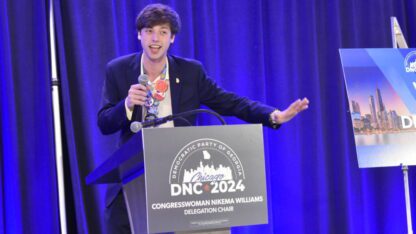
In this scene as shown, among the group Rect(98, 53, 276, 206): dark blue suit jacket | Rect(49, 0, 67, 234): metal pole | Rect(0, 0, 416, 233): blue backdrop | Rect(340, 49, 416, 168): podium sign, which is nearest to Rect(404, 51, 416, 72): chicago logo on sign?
Rect(340, 49, 416, 168): podium sign

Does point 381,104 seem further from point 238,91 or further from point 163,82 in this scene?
point 163,82

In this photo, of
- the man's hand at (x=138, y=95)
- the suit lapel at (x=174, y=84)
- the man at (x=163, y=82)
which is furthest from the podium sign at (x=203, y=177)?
the suit lapel at (x=174, y=84)

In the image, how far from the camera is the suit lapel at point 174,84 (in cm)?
224

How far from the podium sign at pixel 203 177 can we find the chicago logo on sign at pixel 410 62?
225cm

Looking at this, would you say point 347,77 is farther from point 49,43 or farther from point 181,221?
point 181,221

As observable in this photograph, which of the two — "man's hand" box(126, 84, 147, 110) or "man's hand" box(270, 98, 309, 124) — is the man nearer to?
"man's hand" box(270, 98, 309, 124)

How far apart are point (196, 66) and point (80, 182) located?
109cm

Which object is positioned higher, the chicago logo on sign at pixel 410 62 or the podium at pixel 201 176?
the chicago logo on sign at pixel 410 62

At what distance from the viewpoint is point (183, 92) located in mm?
2303

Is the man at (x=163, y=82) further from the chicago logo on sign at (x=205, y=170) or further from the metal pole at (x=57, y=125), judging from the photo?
the metal pole at (x=57, y=125)

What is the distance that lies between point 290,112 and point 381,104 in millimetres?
1539

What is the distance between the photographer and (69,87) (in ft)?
10.3

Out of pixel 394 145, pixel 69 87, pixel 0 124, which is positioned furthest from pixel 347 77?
pixel 0 124

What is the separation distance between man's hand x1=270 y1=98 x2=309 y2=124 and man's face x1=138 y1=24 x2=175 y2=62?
22.2 inches
